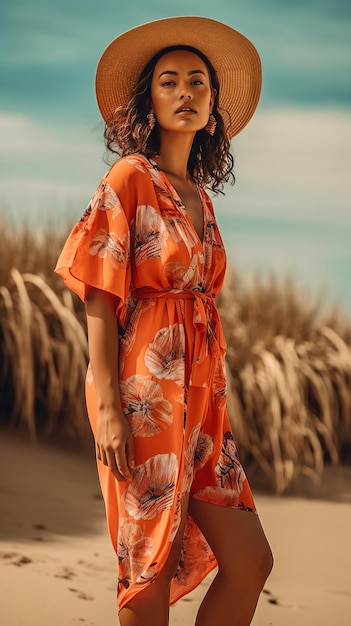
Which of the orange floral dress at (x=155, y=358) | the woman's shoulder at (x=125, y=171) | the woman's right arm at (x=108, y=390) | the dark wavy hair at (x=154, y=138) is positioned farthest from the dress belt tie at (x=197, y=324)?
the dark wavy hair at (x=154, y=138)

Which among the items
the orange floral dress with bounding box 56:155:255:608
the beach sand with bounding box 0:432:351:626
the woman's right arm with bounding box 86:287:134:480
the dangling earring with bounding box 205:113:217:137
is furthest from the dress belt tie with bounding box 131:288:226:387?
the beach sand with bounding box 0:432:351:626

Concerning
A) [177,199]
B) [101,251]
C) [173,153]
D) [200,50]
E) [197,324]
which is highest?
[200,50]

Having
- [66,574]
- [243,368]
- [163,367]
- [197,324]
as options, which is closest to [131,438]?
[163,367]

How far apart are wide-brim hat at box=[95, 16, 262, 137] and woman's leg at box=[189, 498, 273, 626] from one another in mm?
1036

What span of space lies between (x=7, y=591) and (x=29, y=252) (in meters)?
2.05

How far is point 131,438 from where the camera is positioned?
1.80 metres

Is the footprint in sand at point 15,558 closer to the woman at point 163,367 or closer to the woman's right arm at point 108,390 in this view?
the woman at point 163,367

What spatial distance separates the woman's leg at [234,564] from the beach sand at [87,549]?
90cm

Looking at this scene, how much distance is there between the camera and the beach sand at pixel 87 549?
2.81 meters

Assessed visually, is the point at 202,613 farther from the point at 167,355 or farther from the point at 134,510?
the point at 167,355

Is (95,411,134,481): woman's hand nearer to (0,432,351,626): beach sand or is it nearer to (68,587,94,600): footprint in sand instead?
(0,432,351,626): beach sand

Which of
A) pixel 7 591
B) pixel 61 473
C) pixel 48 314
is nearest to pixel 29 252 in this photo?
pixel 48 314

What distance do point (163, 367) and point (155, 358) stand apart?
26 millimetres

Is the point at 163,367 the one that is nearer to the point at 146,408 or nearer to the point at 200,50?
the point at 146,408
